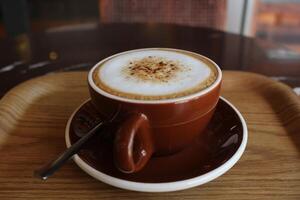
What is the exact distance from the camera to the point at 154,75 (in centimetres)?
46

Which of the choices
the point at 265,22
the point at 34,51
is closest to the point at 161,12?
the point at 34,51

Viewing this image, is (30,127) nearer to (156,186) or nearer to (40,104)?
(40,104)

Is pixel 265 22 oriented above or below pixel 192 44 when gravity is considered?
below

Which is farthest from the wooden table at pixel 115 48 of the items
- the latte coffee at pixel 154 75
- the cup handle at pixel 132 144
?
the cup handle at pixel 132 144

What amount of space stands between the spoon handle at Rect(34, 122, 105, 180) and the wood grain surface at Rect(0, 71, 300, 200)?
0.05 metres

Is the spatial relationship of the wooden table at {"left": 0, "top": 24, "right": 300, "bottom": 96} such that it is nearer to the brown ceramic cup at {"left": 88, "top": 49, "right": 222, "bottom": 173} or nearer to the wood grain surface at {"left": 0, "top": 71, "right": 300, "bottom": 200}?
the wood grain surface at {"left": 0, "top": 71, "right": 300, "bottom": 200}

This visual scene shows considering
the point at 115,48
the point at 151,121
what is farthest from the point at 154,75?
the point at 115,48

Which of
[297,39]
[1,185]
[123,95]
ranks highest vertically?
[123,95]

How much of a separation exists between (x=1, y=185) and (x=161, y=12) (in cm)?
116

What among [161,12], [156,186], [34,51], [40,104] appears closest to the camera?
[156,186]

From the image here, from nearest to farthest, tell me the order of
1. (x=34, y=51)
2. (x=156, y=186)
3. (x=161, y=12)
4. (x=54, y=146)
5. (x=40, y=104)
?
(x=156, y=186)
(x=54, y=146)
(x=40, y=104)
(x=34, y=51)
(x=161, y=12)

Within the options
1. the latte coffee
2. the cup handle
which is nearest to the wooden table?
the latte coffee

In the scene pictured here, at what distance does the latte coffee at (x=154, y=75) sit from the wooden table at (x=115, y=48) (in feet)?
0.97

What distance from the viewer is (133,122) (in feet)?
1.29
